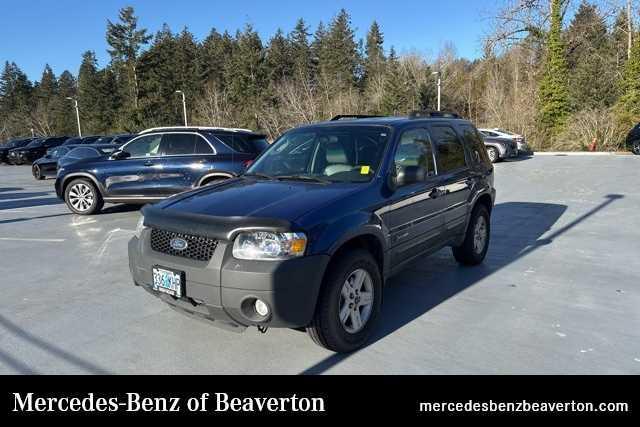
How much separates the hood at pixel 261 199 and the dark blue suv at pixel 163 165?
5017mm

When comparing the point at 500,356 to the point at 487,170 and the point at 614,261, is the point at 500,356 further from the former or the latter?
the point at 614,261

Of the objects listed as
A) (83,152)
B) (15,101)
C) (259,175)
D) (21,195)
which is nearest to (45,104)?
(15,101)

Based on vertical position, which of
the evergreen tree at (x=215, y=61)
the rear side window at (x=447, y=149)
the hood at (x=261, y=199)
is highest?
the evergreen tree at (x=215, y=61)

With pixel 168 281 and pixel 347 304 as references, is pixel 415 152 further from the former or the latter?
pixel 168 281

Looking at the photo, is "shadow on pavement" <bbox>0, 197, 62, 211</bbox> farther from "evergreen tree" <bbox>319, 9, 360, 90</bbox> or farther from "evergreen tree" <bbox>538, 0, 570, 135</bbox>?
"evergreen tree" <bbox>319, 9, 360, 90</bbox>

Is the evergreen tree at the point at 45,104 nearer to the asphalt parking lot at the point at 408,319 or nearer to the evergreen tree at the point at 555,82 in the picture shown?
the evergreen tree at the point at 555,82

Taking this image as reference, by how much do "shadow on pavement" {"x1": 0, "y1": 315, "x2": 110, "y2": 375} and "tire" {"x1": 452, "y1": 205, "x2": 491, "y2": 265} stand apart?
395cm

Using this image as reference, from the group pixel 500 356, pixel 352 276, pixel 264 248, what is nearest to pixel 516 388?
pixel 500 356

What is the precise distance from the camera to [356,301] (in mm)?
3613

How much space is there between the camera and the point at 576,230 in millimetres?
7547

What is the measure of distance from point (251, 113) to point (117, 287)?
42381 mm

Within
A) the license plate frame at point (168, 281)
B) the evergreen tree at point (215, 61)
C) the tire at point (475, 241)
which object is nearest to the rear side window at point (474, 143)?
the tire at point (475, 241)

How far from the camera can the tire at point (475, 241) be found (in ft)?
18.2

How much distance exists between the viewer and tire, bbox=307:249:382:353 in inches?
131
